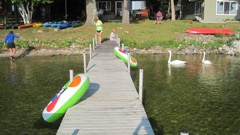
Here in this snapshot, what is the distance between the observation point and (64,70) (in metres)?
19.8

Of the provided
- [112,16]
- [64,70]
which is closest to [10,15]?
[112,16]

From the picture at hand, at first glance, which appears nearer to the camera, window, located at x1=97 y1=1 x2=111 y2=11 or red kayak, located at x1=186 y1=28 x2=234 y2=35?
red kayak, located at x1=186 y1=28 x2=234 y2=35

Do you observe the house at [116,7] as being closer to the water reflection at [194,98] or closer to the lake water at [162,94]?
the lake water at [162,94]

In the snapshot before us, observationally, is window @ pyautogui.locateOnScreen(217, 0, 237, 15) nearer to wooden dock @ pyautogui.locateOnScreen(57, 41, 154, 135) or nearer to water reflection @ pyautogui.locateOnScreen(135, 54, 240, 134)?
water reflection @ pyautogui.locateOnScreen(135, 54, 240, 134)

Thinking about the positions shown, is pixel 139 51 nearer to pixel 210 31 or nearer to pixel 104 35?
pixel 104 35

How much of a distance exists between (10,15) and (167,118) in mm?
44799

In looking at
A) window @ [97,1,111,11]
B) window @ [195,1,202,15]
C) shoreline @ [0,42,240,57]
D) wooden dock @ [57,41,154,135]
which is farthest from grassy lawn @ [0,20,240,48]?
window @ [97,1,111,11]

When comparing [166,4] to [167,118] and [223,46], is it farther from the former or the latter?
[167,118]

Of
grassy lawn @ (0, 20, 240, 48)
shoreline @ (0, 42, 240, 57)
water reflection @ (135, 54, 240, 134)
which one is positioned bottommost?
water reflection @ (135, 54, 240, 134)

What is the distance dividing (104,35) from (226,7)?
20.5 metres

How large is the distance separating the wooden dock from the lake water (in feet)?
3.46

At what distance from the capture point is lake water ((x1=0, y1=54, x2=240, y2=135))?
1004cm

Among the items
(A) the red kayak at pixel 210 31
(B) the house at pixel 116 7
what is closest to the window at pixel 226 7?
(A) the red kayak at pixel 210 31

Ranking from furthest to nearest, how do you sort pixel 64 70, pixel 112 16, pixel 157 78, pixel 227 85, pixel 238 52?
1. pixel 112 16
2. pixel 238 52
3. pixel 64 70
4. pixel 157 78
5. pixel 227 85
